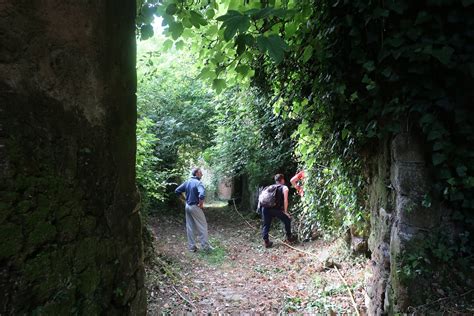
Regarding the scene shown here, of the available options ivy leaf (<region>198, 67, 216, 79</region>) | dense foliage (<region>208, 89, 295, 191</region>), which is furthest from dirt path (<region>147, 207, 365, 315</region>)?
ivy leaf (<region>198, 67, 216, 79</region>)

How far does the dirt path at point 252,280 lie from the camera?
16.3 feet

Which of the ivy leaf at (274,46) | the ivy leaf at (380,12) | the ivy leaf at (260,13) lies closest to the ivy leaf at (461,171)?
the ivy leaf at (380,12)

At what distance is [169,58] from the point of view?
14.3 meters

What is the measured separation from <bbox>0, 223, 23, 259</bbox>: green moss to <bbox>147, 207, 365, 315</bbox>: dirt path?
3.59m

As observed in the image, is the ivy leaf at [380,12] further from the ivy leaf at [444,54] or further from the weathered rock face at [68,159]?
the weathered rock face at [68,159]

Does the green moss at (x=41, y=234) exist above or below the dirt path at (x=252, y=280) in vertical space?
above

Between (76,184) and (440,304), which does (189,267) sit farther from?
(76,184)

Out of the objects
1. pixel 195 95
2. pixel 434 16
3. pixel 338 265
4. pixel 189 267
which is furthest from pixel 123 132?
pixel 195 95

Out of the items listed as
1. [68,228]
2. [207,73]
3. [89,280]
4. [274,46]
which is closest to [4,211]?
[68,228]

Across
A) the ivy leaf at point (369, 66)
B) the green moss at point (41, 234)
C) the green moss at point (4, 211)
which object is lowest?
the green moss at point (41, 234)

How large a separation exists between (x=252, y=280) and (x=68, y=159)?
5563 mm

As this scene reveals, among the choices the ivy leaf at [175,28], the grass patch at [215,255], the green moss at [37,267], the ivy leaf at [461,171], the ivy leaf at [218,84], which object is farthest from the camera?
the grass patch at [215,255]

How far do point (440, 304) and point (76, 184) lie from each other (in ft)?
10.8

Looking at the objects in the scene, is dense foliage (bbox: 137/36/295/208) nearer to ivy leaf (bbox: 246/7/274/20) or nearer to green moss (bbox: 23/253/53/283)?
ivy leaf (bbox: 246/7/274/20)
